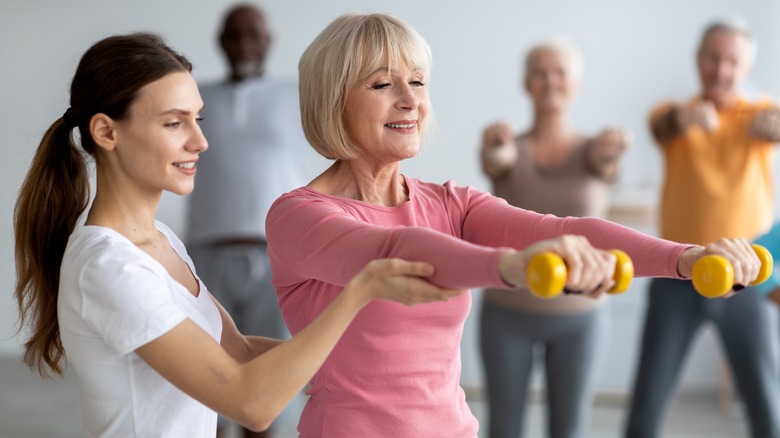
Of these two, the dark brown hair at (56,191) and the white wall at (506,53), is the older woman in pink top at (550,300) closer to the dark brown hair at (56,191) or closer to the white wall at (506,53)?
the white wall at (506,53)

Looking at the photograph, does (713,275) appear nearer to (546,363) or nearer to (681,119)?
(546,363)

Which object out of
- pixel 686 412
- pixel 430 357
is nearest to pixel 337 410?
pixel 430 357

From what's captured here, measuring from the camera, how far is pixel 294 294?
4.90ft

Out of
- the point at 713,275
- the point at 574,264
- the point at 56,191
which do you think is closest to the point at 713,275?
the point at 713,275

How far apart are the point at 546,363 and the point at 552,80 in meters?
0.94

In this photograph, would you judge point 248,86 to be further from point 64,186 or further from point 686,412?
point 686,412

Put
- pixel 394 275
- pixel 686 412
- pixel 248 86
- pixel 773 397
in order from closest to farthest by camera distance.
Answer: pixel 394 275 < pixel 773 397 < pixel 248 86 < pixel 686 412

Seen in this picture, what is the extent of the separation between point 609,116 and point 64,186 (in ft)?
13.9

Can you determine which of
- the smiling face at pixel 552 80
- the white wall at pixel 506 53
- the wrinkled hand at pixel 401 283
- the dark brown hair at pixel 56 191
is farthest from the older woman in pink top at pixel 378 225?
the white wall at pixel 506 53

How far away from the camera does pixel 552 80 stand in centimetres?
334

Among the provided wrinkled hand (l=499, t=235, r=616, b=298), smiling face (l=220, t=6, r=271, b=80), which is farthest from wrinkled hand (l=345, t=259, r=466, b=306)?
smiling face (l=220, t=6, r=271, b=80)

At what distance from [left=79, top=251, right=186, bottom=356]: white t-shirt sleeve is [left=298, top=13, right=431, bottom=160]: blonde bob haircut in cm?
37

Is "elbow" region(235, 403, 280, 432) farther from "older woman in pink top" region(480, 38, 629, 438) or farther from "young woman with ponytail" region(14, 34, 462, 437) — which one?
"older woman in pink top" region(480, 38, 629, 438)

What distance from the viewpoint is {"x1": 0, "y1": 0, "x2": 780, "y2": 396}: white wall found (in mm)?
5223
